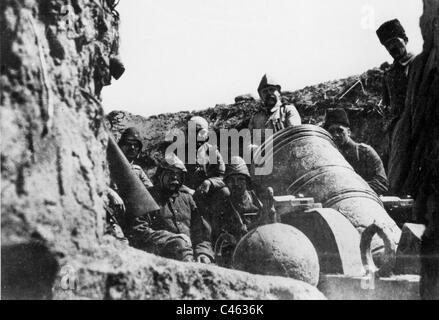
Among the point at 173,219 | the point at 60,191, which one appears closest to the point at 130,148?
the point at 173,219

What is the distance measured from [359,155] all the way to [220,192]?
2.22m

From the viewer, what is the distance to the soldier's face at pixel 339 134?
935 cm

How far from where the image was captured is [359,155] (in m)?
9.26

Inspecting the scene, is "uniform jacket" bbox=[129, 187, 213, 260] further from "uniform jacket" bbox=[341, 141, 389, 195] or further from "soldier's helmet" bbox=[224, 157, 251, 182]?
"uniform jacket" bbox=[341, 141, 389, 195]

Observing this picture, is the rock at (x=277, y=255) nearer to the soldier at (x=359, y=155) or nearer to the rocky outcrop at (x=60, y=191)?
the rocky outcrop at (x=60, y=191)

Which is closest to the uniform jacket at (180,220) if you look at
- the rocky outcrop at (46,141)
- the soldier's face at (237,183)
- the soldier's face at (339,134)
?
the soldier's face at (237,183)

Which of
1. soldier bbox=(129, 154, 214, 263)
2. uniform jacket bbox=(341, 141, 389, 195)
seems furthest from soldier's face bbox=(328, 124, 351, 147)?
soldier bbox=(129, 154, 214, 263)

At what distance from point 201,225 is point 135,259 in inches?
220

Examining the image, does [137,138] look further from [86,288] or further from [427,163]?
[86,288]

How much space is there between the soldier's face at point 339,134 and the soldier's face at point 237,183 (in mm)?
1587

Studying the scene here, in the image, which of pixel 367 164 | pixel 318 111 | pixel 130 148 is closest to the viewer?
pixel 367 164

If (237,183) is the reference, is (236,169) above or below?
above

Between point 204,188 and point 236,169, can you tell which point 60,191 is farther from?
point 204,188
